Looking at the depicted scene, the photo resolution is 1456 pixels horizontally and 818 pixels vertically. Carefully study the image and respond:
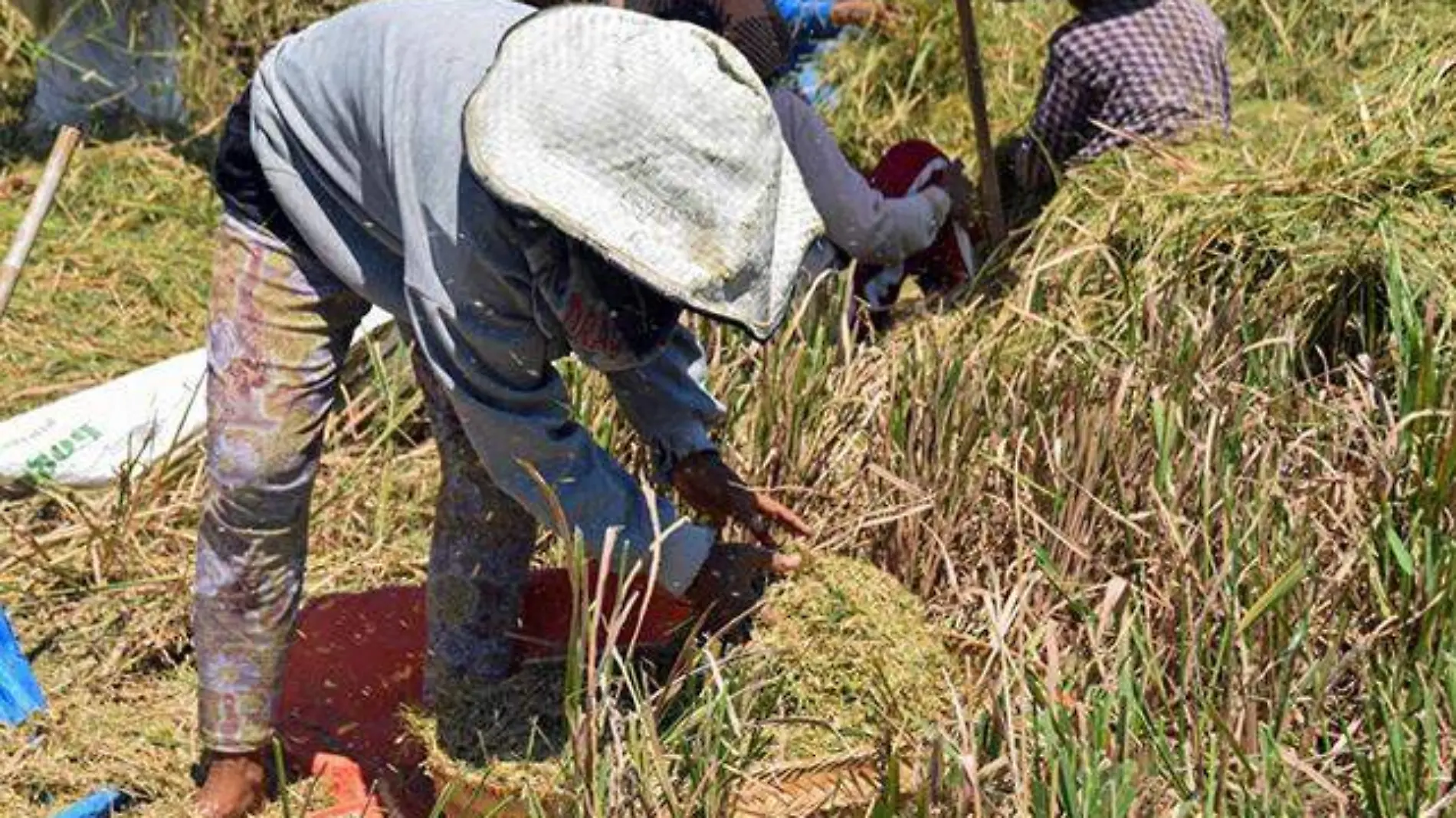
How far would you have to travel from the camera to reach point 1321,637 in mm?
3180

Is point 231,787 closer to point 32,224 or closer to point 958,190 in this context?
point 32,224

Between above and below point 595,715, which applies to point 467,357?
above

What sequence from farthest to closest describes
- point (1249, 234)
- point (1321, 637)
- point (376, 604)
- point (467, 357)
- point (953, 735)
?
1. point (1249, 234)
2. point (376, 604)
3. point (1321, 637)
4. point (953, 735)
5. point (467, 357)

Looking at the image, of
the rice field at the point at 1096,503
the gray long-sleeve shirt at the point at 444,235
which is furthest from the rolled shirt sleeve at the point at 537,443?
the rice field at the point at 1096,503

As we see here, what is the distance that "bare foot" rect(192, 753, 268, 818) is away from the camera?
3.36 m

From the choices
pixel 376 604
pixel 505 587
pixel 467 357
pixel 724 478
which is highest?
pixel 467 357

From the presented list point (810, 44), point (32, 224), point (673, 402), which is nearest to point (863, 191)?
point (810, 44)

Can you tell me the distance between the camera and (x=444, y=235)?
2729mm

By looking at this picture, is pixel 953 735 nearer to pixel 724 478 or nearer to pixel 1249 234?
pixel 724 478

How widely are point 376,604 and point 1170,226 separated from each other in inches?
66.4

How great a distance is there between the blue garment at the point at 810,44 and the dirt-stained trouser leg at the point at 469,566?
2001 mm

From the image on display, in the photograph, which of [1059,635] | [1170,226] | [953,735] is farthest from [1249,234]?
[953,735]

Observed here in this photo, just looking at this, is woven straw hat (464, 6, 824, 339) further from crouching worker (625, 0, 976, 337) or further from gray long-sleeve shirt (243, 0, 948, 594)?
crouching worker (625, 0, 976, 337)

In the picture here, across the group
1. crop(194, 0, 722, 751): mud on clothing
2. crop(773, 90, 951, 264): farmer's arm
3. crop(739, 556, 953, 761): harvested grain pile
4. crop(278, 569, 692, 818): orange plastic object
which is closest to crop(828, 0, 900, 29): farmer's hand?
crop(773, 90, 951, 264): farmer's arm
